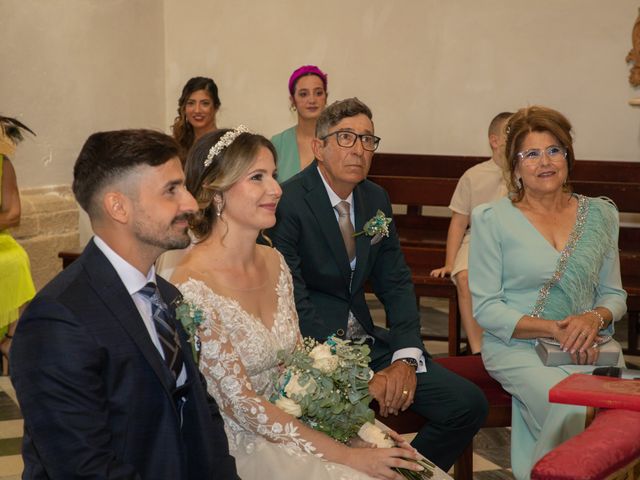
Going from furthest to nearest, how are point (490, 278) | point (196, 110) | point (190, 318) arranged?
point (196, 110) → point (490, 278) → point (190, 318)

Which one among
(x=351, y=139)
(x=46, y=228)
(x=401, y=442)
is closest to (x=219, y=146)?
(x=351, y=139)

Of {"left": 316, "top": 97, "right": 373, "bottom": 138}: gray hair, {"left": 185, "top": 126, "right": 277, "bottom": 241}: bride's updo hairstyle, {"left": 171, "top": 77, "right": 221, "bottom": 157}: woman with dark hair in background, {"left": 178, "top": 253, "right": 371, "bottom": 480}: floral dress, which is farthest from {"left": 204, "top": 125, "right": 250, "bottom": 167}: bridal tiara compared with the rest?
{"left": 171, "top": 77, "right": 221, "bottom": 157}: woman with dark hair in background

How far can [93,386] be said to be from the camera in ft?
7.13

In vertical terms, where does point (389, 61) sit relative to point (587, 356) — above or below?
above

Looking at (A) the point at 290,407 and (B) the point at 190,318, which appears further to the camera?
(A) the point at 290,407

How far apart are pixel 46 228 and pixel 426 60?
3806mm

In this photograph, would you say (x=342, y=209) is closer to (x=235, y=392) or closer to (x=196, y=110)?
(x=235, y=392)

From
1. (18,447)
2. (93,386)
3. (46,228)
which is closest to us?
(93,386)

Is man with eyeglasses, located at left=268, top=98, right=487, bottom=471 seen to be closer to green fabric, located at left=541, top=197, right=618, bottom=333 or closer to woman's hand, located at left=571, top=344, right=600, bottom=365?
woman's hand, located at left=571, top=344, right=600, bottom=365

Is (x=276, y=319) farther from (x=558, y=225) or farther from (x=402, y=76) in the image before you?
(x=402, y=76)

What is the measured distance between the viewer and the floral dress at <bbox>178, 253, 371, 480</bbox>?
9.29ft

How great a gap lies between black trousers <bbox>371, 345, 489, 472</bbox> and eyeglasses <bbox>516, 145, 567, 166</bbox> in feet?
2.97

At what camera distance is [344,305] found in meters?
3.94

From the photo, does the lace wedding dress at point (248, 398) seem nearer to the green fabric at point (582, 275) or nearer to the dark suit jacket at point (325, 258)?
the dark suit jacket at point (325, 258)
